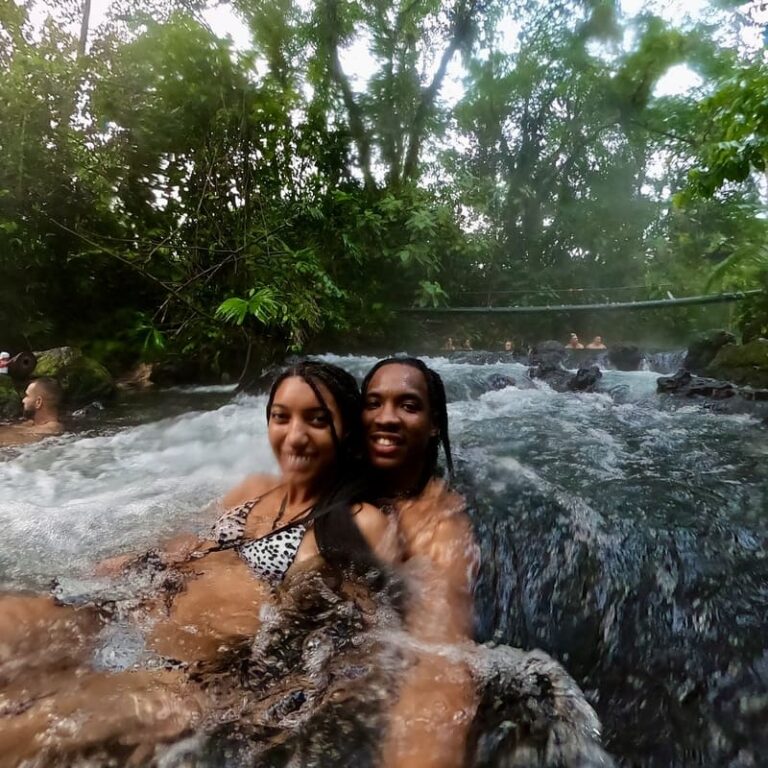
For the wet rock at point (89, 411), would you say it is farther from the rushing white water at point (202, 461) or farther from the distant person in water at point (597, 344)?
the distant person in water at point (597, 344)

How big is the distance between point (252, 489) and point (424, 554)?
0.77 meters

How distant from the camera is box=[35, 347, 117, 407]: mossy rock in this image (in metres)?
5.59

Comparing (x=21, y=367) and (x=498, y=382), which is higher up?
(x=21, y=367)

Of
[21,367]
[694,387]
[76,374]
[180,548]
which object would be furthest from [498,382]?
[21,367]

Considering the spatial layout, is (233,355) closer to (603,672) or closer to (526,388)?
(526,388)

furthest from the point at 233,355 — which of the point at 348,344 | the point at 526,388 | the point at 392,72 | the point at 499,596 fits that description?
the point at 392,72

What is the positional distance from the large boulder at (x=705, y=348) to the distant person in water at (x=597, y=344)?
498 centimetres

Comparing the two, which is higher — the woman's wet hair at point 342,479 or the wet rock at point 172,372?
the woman's wet hair at point 342,479

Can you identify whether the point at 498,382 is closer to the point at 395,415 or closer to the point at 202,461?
the point at 202,461

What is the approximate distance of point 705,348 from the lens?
7.86 metres

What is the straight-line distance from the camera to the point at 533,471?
286 centimetres

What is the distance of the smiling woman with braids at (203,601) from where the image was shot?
3.24 feet

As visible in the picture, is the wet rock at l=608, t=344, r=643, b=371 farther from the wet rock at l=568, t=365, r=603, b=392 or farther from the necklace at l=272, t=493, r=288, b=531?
the necklace at l=272, t=493, r=288, b=531

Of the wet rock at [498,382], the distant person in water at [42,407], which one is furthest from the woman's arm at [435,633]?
the wet rock at [498,382]
